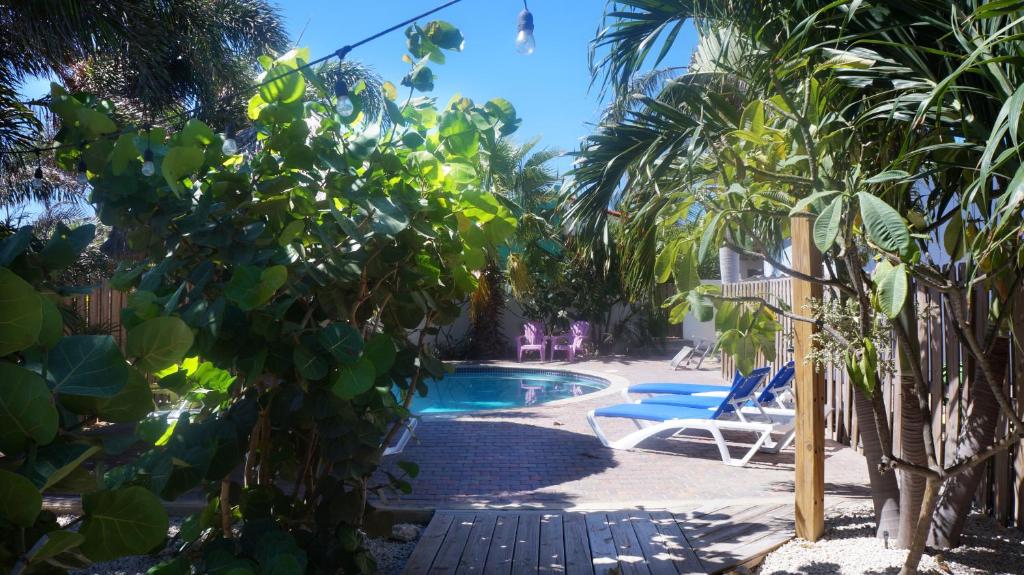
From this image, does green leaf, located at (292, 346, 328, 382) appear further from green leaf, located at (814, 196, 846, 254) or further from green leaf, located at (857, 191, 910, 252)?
green leaf, located at (857, 191, 910, 252)

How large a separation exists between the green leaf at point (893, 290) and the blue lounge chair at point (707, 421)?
16.1ft

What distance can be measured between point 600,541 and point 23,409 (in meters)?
3.83

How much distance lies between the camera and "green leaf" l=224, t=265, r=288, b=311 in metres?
2.11

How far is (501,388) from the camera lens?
16.3 m

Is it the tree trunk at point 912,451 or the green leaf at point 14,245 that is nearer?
the green leaf at point 14,245

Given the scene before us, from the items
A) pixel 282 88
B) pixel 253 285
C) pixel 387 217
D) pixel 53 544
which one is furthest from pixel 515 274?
pixel 53 544

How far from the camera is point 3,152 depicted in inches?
220

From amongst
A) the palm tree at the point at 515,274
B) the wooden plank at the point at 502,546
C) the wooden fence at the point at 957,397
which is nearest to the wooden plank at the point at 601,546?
the wooden plank at the point at 502,546

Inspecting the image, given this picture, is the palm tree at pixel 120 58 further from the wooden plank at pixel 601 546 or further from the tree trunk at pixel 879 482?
the tree trunk at pixel 879 482

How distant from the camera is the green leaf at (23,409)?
810mm

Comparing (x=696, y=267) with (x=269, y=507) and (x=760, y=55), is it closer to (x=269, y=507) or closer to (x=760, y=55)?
(x=760, y=55)

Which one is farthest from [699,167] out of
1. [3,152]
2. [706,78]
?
[706,78]

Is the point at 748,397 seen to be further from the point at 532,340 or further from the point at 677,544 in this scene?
the point at 532,340

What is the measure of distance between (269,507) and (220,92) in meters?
10.6
